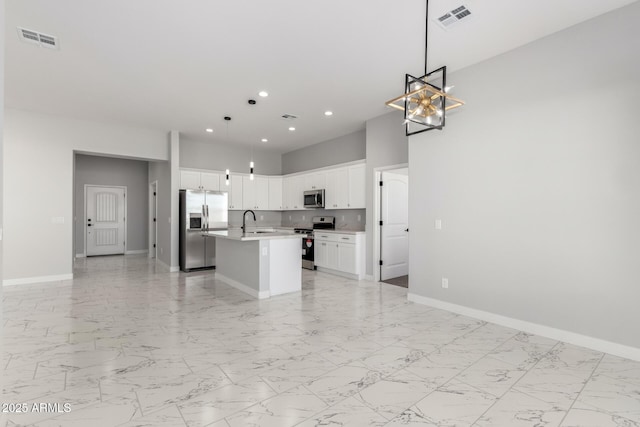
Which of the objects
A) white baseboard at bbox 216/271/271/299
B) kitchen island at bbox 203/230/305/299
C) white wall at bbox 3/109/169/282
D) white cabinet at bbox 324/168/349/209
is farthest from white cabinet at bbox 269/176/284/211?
white wall at bbox 3/109/169/282

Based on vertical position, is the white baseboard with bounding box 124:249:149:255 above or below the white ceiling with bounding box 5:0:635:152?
below

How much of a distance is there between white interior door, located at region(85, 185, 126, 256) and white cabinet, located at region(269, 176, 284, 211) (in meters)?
4.44

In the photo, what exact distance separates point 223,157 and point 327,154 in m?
2.60

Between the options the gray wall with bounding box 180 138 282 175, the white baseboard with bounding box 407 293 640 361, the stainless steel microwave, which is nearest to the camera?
the white baseboard with bounding box 407 293 640 361

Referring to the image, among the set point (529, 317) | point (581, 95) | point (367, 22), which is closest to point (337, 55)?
point (367, 22)

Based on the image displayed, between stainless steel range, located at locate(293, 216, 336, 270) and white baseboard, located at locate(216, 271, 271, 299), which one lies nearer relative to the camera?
white baseboard, located at locate(216, 271, 271, 299)

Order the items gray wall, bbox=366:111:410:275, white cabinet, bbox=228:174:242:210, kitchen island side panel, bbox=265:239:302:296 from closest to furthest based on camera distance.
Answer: kitchen island side panel, bbox=265:239:302:296 → gray wall, bbox=366:111:410:275 → white cabinet, bbox=228:174:242:210

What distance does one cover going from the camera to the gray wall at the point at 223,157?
7.43 metres

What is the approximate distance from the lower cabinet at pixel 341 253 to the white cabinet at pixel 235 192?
2264 mm

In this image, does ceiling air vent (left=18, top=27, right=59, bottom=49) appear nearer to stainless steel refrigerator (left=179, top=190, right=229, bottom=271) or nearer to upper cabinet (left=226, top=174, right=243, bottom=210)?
stainless steel refrigerator (left=179, top=190, right=229, bottom=271)

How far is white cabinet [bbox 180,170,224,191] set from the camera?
23.3ft

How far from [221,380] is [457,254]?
303 cm

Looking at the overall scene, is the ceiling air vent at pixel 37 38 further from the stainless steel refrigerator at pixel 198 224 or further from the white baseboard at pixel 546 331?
the white baseboard at pixel 546 331

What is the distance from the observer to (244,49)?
136 inches
